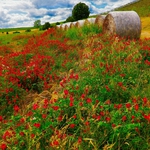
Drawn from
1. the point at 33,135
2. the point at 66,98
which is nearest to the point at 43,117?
the point at 33,135

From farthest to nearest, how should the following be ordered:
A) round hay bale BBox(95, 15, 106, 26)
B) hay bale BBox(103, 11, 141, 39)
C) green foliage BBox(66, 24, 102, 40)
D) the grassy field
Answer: round hay bale BBox(95, 15, 106, 26) < green foliage BBox(66, 24, 102, 40) < hay bale BBox(103, 11, 141, 39) < the grassy field

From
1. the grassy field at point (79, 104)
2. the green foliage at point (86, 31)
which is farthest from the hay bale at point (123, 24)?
the grassy field at point (79, 104)

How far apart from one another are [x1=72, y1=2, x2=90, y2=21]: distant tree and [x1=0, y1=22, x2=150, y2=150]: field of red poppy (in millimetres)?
21798

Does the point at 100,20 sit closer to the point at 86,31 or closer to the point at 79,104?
the point at 86,31

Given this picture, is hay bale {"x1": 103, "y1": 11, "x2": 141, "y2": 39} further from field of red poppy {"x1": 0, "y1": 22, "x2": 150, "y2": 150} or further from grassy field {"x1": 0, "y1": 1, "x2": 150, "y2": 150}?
grassy field {"x1": 0, "y1": 1, "x2": 150, "y2": 150}

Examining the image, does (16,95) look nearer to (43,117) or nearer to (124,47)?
(43,117)

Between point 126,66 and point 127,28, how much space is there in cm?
589

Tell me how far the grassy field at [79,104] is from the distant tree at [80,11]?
21.7 metres

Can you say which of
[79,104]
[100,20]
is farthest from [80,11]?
[79,104]

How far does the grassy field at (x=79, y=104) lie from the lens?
3.38 m

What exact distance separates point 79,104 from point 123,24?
334 inches

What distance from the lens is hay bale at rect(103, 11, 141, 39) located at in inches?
460

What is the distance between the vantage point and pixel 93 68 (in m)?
6.17

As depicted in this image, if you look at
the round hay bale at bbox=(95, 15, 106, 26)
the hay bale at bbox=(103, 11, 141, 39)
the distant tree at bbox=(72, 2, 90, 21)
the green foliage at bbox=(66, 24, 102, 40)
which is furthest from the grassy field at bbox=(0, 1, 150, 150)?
the distant tree at bbox=(72, 2, 90, 21)
